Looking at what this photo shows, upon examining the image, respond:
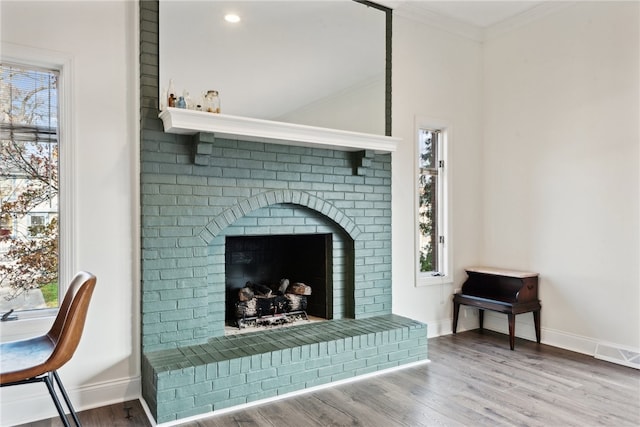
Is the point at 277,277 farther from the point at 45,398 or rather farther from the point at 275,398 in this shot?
the point at 45,398

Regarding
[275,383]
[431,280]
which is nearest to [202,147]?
[275,383]

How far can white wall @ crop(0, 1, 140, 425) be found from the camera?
2.59 metres

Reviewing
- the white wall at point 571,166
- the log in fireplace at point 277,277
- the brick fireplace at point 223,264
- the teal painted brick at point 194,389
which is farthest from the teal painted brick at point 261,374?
the white wall at point 571,166

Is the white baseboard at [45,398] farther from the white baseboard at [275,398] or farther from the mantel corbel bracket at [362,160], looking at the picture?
the mantel corbel bracket at [362,160]

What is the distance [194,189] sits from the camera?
291cm

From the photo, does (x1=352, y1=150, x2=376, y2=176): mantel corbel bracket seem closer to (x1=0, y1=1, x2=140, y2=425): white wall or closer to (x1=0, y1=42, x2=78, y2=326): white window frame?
(x1=0, y1=1, x2=140, y2=425): white wall

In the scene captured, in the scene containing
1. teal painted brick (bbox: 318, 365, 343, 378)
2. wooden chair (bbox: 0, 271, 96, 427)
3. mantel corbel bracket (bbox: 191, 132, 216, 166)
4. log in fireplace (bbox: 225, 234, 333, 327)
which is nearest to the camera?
wooden chair (bbox: 0, 271, 96, 427)

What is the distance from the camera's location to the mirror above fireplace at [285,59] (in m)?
2.88

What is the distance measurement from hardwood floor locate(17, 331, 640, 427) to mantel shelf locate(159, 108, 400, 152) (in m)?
1.75

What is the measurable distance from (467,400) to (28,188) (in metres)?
3.04

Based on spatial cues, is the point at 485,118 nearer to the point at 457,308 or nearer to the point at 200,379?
the point at 457,308

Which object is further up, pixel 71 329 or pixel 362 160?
pixel 362 160

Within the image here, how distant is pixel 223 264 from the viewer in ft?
10.3

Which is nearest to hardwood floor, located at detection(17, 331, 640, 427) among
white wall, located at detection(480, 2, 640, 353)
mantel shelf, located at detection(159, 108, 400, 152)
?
white wall, located at detection(480, 2, 640, 353)
